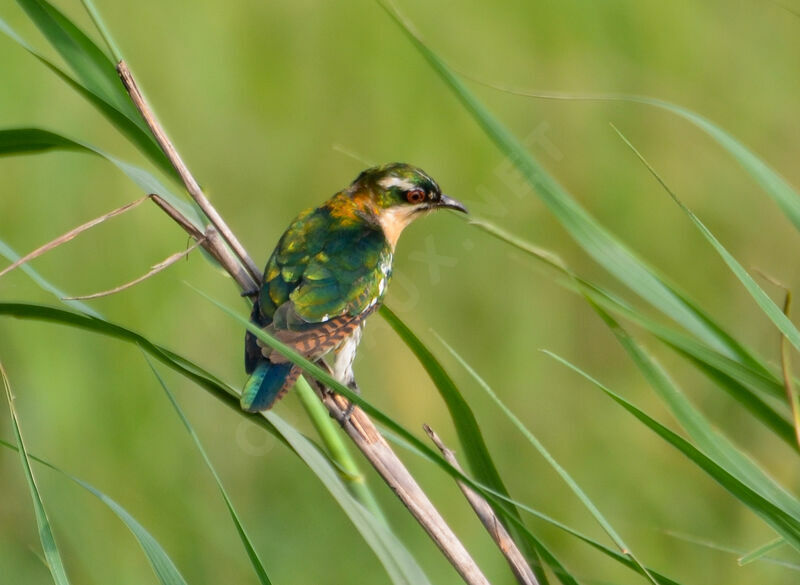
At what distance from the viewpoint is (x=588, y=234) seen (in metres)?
1.81

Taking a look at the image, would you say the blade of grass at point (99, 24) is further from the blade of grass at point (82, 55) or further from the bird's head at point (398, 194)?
the bird's head at point (398, 194)

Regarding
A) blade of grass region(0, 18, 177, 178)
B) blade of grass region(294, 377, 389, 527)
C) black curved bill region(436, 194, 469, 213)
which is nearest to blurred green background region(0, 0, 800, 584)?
black curved bill region(436, 194, 469, 213)

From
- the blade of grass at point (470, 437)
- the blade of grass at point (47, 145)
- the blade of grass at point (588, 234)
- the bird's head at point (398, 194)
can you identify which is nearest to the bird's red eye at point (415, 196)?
the bird's head at point (398, 194)

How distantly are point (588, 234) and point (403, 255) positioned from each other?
3.16 meters

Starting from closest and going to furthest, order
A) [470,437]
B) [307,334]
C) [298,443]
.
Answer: [298,443] < [470,437] < [307,334]

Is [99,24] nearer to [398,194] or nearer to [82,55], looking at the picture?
[82,55]

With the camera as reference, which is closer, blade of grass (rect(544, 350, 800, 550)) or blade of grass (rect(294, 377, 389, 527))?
blade of grass (rect(544, 350, 800, 550))

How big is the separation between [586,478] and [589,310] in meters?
0.77

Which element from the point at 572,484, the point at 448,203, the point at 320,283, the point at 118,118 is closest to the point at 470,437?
the point at 572,484

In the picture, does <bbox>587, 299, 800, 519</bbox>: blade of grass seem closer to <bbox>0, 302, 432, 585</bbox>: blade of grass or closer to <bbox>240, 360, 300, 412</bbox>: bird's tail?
<bbox>0, 302, 432, 585</bbox>: blade of grass

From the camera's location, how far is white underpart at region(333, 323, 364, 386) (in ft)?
10.4

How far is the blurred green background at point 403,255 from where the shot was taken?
4.20 metres

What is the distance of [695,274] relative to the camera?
5.20 meters

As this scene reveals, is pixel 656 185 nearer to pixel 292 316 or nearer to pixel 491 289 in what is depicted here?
pixel 491 289
